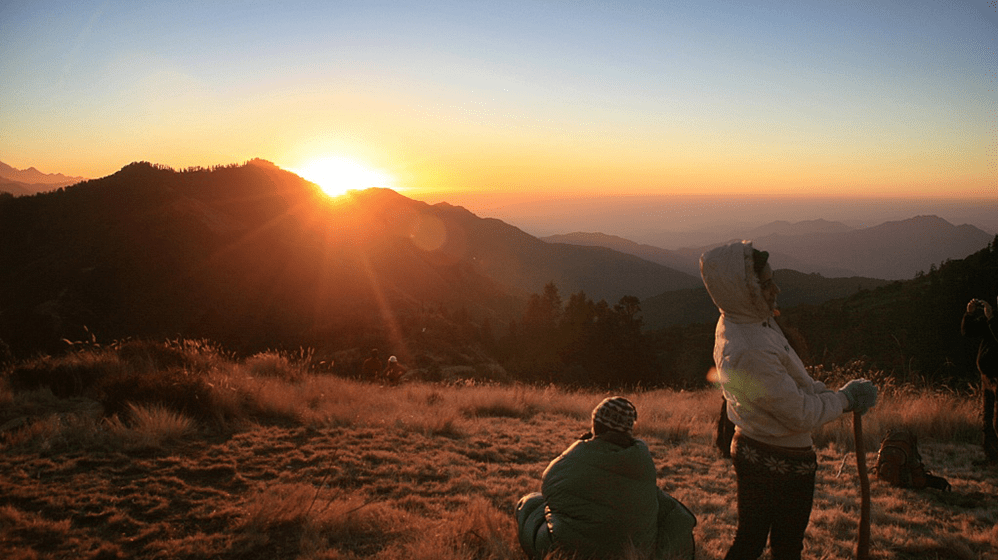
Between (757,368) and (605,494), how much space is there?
124 cm

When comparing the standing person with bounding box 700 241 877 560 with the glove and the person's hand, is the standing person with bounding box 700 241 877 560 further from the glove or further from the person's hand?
the person's hand

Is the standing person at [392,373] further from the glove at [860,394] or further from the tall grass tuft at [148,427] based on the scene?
the glove at [860,394]

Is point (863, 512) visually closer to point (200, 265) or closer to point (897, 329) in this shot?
point (897, 329)

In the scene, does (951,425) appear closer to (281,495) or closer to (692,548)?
(692,548)

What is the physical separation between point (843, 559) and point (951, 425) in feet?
16.6

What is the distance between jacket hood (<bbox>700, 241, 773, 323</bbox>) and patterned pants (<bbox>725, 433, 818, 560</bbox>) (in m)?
0.68

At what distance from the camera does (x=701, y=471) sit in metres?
5.98

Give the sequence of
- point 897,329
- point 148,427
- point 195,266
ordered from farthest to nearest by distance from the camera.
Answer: point 195,266
point 897,329
point 148,427

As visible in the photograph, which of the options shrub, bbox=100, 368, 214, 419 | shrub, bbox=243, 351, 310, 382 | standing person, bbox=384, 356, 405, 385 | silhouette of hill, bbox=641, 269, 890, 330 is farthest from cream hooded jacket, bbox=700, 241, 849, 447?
silhouette of hill, bbox=641, 269, 890, 330

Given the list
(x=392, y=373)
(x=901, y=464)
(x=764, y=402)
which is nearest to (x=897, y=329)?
(x=901, y=464)

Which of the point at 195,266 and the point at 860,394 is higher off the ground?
the point at 860,394

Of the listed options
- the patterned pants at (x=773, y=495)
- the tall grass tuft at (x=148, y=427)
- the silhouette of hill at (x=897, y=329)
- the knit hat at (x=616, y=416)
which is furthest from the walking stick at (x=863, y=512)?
the silhouette of hill at (x=897, y=329)

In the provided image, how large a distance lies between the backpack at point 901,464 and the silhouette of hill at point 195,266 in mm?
32687

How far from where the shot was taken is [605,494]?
3.00m
